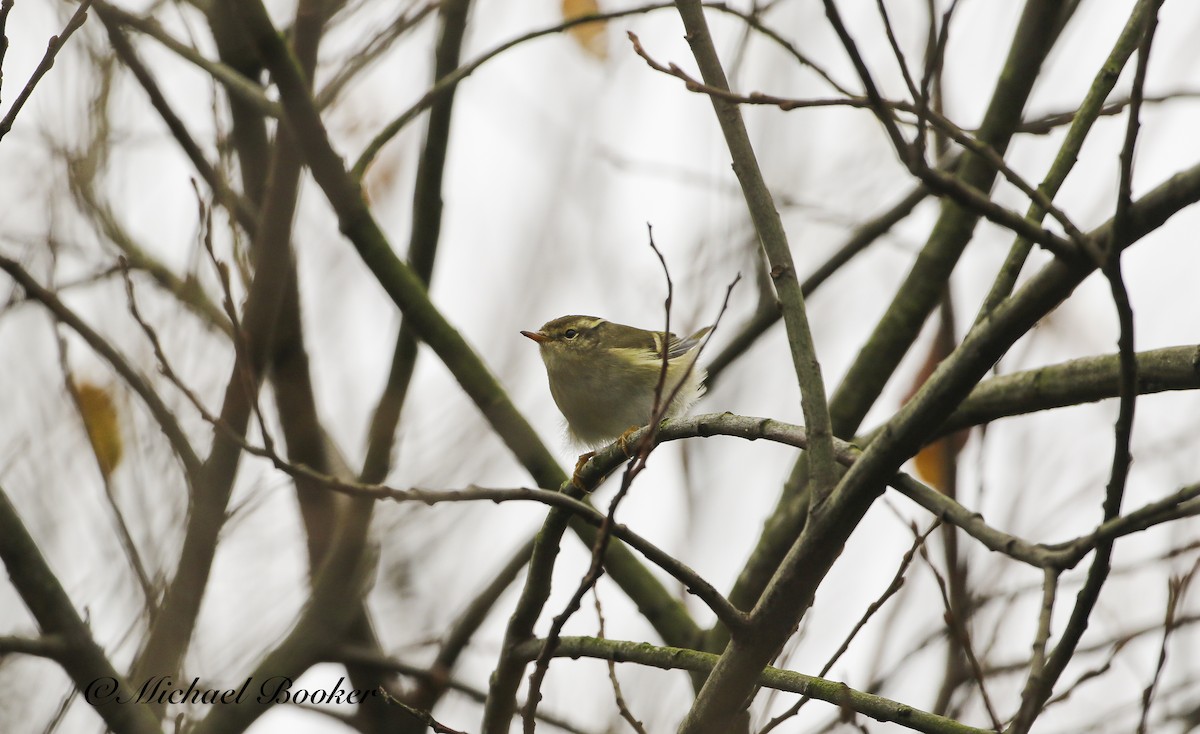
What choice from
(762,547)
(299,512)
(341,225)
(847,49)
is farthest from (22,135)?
(847,49)

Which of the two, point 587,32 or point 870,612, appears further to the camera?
point 587,32

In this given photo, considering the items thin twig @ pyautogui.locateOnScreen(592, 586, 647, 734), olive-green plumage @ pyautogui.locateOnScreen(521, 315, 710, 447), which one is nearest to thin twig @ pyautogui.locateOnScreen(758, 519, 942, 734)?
thin twig @ pyautogui.locateOnScreen(592, 586, 647, 734)

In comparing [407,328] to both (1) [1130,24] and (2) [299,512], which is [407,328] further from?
(1) [1130,24]

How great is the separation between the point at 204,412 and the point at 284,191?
1336 millimetres

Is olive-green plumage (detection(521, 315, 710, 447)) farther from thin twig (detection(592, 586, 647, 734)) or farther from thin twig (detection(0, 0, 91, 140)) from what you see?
thin twig (detection(0, 0, 91, 140))

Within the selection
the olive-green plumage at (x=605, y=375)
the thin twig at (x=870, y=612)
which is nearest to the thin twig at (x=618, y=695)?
the thin twig at (x=870, y=612)

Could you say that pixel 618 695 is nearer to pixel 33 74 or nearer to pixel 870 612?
pixel 870 612

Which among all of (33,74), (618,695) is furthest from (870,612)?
(33,74)

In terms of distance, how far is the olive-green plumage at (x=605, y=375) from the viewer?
4805mm

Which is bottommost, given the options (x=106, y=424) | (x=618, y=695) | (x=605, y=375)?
(x=618, y=695)

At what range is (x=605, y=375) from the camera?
4.88 metres

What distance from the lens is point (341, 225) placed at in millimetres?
4301

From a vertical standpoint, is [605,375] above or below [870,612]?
above

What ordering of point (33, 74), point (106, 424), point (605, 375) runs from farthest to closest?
point (605, 375), point (106, 424), point (33, 74)
